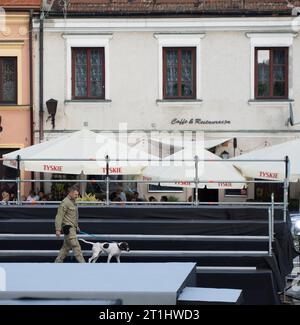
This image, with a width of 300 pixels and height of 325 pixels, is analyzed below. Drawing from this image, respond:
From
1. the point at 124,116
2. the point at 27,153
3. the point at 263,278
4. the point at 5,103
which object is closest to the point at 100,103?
the point at 124,116

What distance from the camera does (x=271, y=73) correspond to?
2997 centimetres

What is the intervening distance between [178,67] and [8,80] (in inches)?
216

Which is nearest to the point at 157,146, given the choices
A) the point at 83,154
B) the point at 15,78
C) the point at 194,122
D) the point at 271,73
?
the point at 194,122

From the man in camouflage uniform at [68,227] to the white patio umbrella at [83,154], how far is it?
6.74 m

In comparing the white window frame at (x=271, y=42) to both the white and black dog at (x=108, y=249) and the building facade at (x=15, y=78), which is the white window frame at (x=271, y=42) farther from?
the white and black dog at (x=108, y=249)

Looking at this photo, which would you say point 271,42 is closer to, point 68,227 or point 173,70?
point 173,70

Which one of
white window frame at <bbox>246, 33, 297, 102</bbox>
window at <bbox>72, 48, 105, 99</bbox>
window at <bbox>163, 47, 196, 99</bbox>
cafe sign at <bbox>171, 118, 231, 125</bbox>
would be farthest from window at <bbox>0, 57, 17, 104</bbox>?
white window frame at <bbox>246, 33, 297, 102</bbox>

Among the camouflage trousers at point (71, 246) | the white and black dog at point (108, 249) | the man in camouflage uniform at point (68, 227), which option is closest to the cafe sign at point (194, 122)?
the man in camouflage uniform at point (68, 227)

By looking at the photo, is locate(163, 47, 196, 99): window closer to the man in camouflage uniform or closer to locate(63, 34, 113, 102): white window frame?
locate(63, 34, 113, 102): white window frame

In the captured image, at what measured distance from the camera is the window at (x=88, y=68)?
98.7ft

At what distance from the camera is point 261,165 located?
22844 millimetres

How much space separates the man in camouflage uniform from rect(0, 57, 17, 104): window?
14.5m

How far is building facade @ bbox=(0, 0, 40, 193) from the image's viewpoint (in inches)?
1177
